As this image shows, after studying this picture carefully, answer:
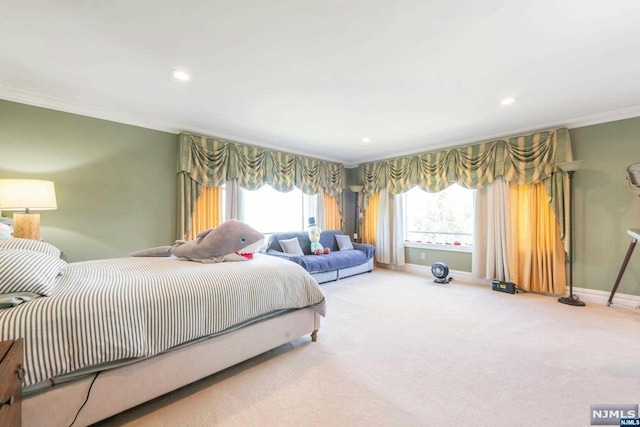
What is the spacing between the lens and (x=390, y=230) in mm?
5445

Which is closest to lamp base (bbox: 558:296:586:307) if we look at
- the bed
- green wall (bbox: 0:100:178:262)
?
the bed

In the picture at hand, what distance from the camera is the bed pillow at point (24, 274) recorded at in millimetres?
1193

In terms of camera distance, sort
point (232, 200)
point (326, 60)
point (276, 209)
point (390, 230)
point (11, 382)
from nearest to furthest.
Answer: point (11, 382) → point (326, 60) → point (232, 200) → point (276, 209) → point (390, 230)

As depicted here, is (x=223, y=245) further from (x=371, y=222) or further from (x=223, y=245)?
(x=371, y=222)

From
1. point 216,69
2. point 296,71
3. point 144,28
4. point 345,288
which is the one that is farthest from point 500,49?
point 345,288

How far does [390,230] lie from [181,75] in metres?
4.49

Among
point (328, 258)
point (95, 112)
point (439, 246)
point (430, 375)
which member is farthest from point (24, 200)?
point (439, 246)

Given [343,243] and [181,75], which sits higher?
[181,75]

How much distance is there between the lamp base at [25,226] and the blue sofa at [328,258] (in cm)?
270

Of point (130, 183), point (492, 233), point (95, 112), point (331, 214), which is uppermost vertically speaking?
point (95, 112)

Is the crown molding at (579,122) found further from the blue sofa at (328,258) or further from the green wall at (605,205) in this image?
the blue sofa at (328,258)

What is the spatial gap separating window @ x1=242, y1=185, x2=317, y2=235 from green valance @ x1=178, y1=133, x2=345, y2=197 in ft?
0.76

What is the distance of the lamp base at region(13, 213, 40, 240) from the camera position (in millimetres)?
2299

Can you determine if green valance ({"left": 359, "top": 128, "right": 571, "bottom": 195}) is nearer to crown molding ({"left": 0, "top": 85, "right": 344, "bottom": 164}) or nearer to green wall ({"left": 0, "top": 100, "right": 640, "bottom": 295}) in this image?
green wall ({"left": 0, "top": 100, "right": 640, "bottom": 295})
